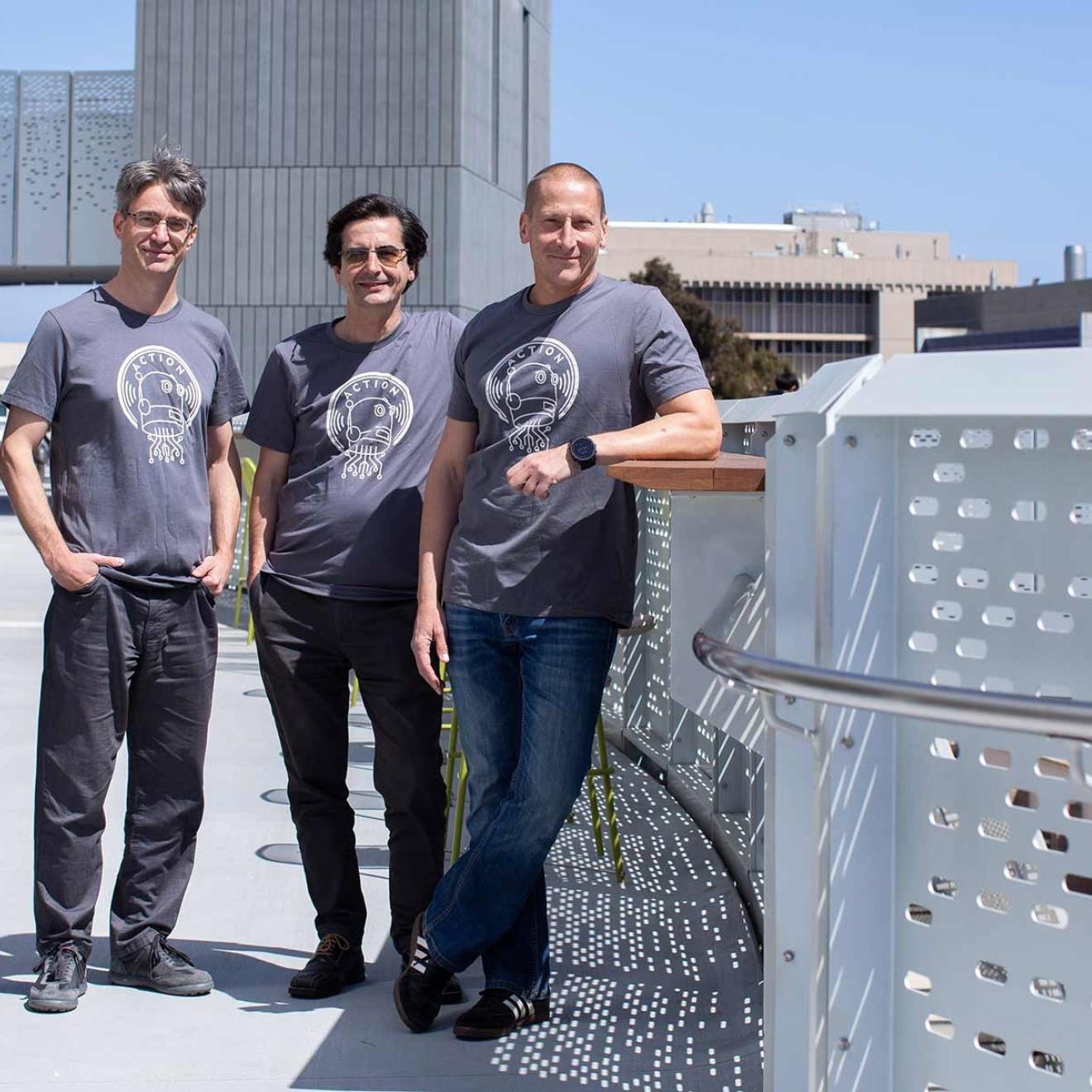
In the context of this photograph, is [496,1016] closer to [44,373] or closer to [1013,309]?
[44,373]

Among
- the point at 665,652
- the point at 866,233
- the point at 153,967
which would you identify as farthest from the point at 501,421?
the point at 866,233

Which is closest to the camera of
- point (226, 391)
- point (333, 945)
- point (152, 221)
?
point (152, 221)


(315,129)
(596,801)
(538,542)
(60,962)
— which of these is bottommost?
(60,962)

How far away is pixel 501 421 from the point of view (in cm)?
308

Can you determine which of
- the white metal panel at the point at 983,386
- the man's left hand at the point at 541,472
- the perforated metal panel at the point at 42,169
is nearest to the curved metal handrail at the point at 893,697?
the white metal panel at the point at 983,386

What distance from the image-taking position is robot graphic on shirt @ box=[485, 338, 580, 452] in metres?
3.01

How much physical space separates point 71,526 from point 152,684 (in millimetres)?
413

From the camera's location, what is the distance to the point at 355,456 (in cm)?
348

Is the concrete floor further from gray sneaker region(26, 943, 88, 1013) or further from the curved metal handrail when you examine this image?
the curved metal handrail

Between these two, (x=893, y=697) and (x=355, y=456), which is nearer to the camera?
(x=893, y=697)

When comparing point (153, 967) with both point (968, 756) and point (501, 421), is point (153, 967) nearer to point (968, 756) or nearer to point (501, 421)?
point (501, 421)

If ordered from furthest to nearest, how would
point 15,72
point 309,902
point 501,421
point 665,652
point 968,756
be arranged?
point 15,72
point 665,652
point 309,902
point 501,421
point 968,756

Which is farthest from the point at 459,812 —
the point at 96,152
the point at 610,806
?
the point at 96,152

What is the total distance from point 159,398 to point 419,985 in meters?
1.42
